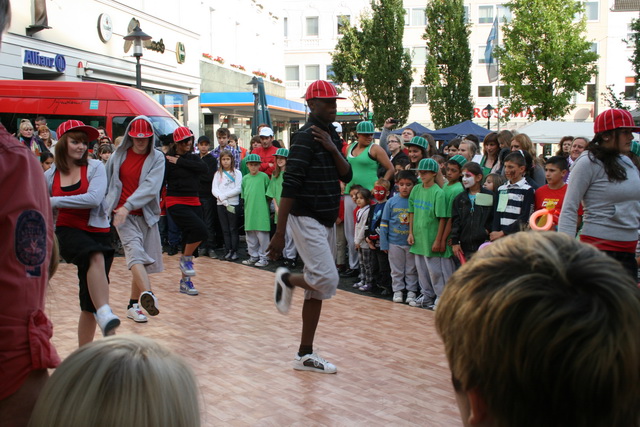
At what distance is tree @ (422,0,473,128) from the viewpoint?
124 ft

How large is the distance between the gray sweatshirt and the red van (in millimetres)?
11512

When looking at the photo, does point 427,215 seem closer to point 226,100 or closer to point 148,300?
point 148,300

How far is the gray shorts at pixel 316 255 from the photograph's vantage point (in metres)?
4.92

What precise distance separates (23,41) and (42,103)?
465cm

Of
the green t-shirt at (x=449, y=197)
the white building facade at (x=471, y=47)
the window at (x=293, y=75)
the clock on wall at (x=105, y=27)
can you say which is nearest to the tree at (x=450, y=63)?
the white building facade at (x=471, y=47)

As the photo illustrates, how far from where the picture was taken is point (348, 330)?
641 centimetres

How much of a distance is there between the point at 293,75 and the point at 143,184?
154 feet

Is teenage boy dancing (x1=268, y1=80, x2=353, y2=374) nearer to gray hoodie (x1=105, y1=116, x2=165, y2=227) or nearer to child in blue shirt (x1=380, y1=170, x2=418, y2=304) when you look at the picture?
gray hoodie (x1=105, y1=116, x2=165, y2=227)

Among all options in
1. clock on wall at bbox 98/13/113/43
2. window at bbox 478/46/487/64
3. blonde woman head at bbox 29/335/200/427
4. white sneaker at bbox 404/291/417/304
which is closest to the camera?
blonde woman head at bbox 29/335/200/427

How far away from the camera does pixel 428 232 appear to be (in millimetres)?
7578

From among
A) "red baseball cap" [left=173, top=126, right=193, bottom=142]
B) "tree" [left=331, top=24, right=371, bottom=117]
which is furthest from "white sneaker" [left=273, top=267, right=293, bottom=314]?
"tree" [left=331, top=24, right=371, bottom=117]

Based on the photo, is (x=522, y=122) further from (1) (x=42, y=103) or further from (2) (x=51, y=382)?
(2) (x=51, y=382)

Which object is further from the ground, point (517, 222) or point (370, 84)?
point (370, 84)

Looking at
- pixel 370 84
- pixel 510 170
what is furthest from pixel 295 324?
pixel 370 84
